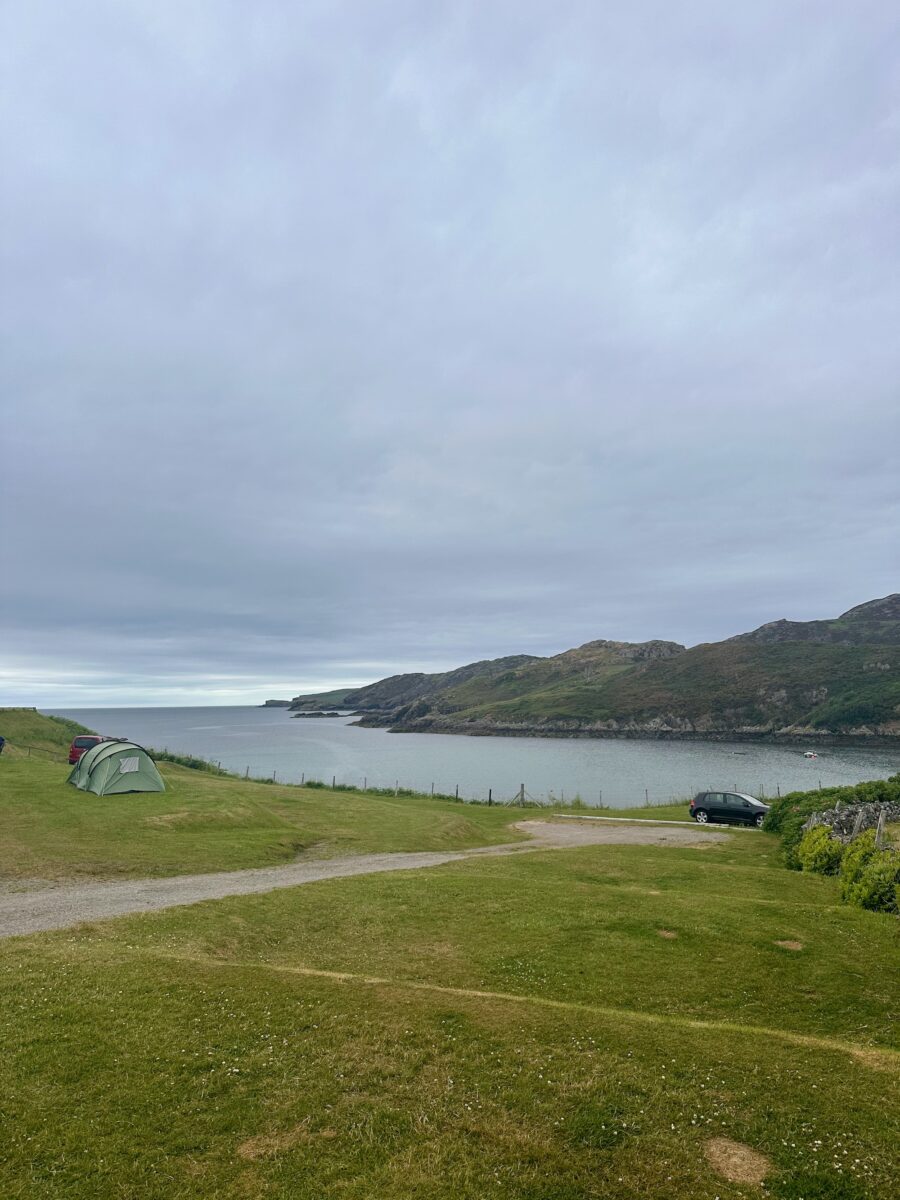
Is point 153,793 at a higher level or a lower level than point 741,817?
higher

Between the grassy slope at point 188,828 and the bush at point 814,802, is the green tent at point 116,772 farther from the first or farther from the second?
the bush at point 814,802

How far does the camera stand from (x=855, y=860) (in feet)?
68.8

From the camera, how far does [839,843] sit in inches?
999

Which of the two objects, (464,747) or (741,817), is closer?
(741,817)

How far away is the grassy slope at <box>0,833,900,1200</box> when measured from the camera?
666 cm

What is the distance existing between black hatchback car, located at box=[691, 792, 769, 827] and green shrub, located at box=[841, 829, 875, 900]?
724 inches

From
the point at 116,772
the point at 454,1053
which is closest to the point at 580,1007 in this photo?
the point at 454,1053

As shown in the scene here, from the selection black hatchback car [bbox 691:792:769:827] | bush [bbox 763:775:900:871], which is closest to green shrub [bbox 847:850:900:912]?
bush [bbox 763:775:900:871]

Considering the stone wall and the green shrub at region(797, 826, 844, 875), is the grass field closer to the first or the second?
the green shrub at region(797, 826, 844, 875)

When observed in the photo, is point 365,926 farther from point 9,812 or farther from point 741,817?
point 741,817

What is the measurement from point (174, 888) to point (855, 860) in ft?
71.2

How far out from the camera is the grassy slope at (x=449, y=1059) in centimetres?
666

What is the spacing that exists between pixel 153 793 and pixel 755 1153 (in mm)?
35505

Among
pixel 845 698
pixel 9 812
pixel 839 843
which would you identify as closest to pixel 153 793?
pixel 9 812
